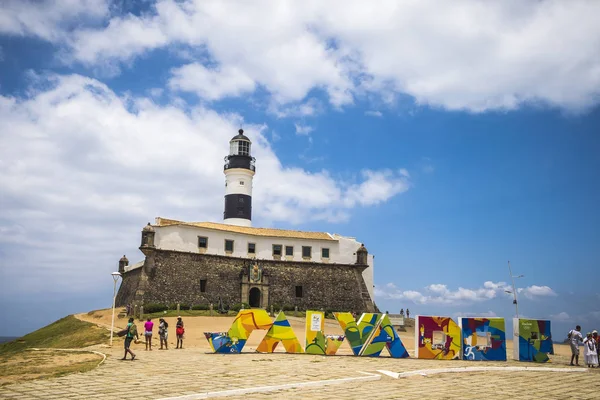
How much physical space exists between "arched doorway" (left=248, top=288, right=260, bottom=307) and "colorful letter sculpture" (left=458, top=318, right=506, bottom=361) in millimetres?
29223

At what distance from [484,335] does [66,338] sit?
2557cm

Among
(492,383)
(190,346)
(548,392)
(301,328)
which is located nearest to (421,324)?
(492,383)

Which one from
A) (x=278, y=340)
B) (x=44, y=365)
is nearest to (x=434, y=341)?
(x=278, y=340)

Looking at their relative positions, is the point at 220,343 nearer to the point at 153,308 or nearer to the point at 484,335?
the point at 484,335

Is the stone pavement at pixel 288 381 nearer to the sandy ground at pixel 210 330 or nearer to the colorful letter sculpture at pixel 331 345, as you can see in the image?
the colorful letter sculpture at pixel 331 345

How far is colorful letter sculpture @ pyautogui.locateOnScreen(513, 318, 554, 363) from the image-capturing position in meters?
21.6

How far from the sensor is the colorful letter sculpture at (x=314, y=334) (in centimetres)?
2169

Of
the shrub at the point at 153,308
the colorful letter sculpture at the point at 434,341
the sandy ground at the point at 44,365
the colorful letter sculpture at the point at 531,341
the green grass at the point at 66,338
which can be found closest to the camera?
the sandy ground at the point at 44,365

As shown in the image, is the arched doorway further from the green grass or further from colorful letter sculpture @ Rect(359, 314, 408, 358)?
colorful letter sculpture @ Rect(359, 314, 408, 358)

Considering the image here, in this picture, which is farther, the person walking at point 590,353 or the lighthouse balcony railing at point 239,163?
the lighthouse balcony railing at point 239,163

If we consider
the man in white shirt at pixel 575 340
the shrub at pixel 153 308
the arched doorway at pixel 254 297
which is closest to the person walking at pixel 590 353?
the man in white shirt at pixel 575 340

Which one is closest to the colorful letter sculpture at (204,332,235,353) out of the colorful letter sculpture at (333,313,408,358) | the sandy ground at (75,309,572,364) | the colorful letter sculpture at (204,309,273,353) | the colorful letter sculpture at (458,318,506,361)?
the colorful letter sculpture at (204,309,273,353)

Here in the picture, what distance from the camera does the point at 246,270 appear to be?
158ft

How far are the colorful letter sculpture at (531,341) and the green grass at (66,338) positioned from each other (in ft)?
71.0
